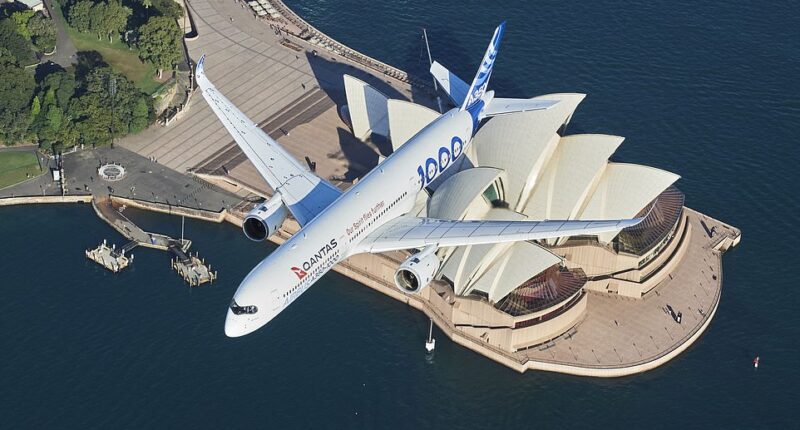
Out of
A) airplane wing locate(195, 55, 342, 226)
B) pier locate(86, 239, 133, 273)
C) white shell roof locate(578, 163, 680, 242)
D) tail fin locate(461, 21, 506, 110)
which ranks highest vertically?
tail fin locate(461, 21, 506, 110)

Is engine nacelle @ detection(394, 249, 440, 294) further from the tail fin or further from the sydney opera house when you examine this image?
the tail fin

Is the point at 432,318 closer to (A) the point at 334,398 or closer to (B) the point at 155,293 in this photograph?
(A) the point at 334,398

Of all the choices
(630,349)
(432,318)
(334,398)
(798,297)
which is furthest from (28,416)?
(798,297)

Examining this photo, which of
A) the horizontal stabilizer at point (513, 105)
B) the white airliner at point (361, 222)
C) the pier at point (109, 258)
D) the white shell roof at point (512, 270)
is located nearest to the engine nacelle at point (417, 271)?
the white airliner at point (361, 222)

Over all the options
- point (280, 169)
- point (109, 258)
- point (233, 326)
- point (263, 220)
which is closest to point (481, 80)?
point (280, 169)

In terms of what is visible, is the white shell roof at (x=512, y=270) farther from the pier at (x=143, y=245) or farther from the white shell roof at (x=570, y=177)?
the pier at (x=143, y=245)

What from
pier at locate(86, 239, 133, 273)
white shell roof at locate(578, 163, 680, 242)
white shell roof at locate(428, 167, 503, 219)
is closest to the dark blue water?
pier at locate(86, 239, 133, 273)

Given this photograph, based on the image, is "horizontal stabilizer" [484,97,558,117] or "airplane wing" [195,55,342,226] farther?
"horizontal stabilizer" [484,97,558,117]
